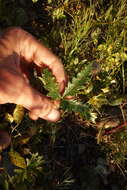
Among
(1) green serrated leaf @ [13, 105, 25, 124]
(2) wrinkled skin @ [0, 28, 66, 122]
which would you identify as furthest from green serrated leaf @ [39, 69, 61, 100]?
(1) green serrated leaf @ [13, 105, 25, 124]

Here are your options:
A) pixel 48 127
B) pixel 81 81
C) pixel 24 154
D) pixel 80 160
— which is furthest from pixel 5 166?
pixel 81 81

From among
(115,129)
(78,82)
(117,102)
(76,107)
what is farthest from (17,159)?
(117,102)

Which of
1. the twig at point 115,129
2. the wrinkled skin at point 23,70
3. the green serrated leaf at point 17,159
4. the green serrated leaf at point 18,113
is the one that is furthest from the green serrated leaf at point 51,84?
the twig at point 115,129

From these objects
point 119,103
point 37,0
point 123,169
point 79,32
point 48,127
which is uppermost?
point 37,0

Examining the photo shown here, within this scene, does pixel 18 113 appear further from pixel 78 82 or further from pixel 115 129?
pixel 115 129

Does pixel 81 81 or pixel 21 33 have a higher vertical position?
pixel 21 33

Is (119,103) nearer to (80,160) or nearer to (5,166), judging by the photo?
(80,160)

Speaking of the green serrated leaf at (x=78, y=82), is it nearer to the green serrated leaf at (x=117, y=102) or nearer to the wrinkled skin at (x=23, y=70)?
the wrinkled skin at (x=23, y=70)
